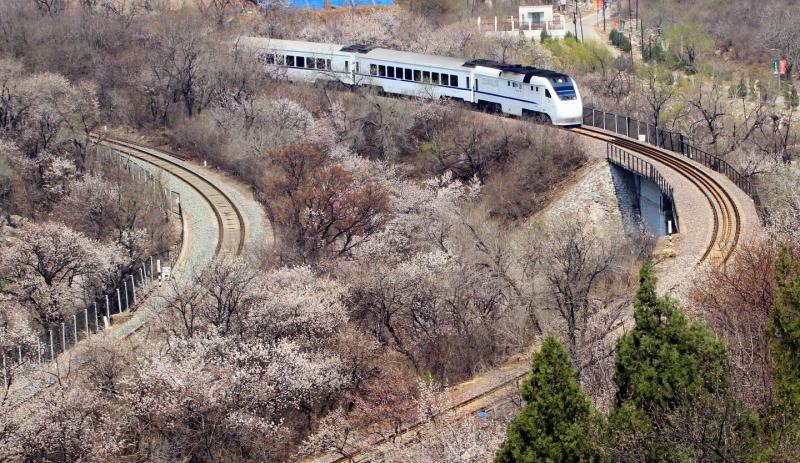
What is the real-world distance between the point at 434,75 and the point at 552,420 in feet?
127

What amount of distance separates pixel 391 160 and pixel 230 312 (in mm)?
24927

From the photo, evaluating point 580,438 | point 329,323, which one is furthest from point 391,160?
point 580,438

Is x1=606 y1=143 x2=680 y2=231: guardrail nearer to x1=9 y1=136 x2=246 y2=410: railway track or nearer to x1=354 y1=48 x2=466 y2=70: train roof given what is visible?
x1=354 y1=48 x2=466 y2=70: train roof

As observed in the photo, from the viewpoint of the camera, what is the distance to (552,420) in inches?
945

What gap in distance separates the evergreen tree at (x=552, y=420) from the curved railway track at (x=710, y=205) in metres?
5.99

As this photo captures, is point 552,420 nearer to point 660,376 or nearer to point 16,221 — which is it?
point 660,376

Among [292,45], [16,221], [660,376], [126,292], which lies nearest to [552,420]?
[660,376]

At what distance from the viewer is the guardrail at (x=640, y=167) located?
45347mm

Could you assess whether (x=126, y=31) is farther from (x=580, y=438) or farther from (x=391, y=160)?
(x=580, y=438)

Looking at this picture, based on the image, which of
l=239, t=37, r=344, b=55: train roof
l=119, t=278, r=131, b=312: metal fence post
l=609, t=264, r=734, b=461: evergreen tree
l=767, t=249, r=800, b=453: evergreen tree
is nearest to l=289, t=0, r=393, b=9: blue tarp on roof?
l=239, t=37, r=344, b=55: train roof

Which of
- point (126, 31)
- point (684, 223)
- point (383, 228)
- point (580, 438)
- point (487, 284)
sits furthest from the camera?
point (126, 31)

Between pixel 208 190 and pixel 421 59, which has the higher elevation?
pixel 421 59

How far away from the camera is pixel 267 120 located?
60.4 meters

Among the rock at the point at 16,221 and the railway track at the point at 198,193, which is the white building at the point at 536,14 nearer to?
the railway track at the point at 198,193
